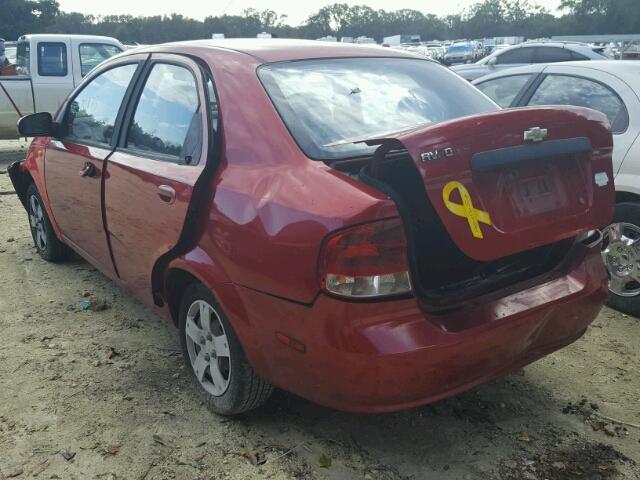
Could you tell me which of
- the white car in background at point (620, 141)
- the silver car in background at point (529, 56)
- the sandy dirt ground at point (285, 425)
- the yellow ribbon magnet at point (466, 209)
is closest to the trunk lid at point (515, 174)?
the yellow ribbon magnet at point (466, 209)

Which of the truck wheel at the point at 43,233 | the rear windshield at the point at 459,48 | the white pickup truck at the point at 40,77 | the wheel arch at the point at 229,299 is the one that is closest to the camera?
the wheel arch at the point at 229,299

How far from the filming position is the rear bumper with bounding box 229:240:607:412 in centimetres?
217

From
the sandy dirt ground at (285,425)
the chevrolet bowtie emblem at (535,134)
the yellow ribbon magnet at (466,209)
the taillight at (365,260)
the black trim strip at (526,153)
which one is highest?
the chevrolet bowtie emblem at (535,134)

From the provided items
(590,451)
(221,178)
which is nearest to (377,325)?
(221,178)

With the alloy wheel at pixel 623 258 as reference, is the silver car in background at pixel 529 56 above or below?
above

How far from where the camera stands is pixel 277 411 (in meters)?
3.01

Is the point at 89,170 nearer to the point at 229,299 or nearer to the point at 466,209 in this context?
the point at 229,299

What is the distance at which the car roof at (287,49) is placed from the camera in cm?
301

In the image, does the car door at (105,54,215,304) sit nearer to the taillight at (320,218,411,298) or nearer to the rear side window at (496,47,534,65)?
the taillight at (320,218,411,298)

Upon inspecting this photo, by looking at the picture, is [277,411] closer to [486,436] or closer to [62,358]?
[486,436]

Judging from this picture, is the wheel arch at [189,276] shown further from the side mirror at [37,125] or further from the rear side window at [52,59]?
the rear side window at [52,59]

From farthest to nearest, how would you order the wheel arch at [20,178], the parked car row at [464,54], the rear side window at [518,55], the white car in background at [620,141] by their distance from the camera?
the parked car row at [464,54] < the rear side window at [518,55] < the wheel arch at [20,178] < the white car in background at [620,141]

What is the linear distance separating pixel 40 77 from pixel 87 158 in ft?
25.4

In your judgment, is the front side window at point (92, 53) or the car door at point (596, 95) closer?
the car door at point (596, 95)
